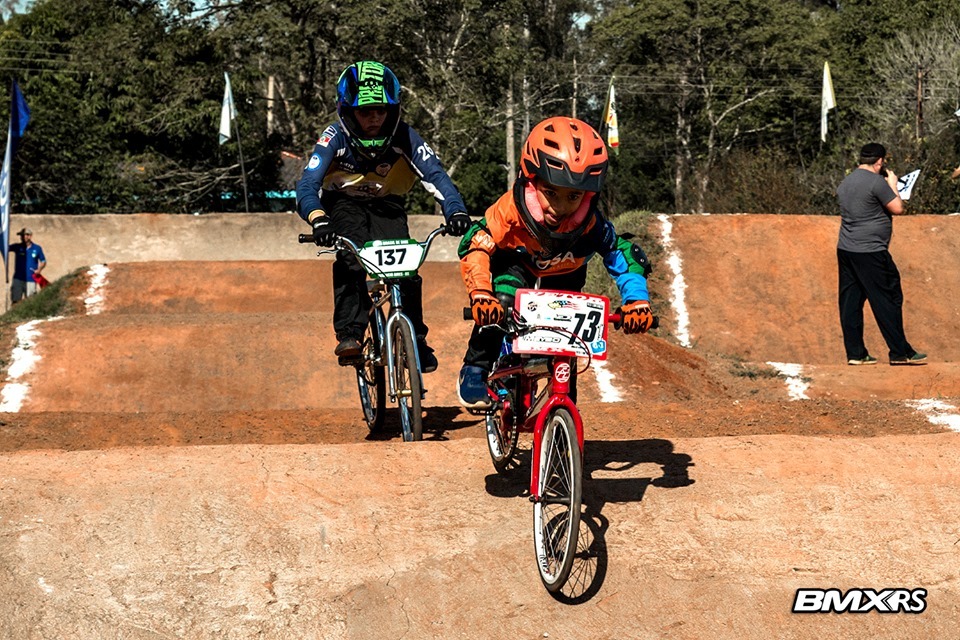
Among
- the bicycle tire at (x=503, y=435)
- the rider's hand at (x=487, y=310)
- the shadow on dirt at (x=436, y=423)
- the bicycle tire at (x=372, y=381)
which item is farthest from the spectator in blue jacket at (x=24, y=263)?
the rider's hand at (x=487, y=310)

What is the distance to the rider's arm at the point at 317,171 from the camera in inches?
301

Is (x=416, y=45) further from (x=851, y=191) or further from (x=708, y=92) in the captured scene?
(x=851, y=191)

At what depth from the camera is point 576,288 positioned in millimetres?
6355

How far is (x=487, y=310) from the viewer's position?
5266mm

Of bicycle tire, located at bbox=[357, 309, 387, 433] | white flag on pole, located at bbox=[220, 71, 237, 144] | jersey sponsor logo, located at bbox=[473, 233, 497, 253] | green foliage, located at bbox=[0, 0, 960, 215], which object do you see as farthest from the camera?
green foliage, located at bbox=[0, 0, 960, 215]

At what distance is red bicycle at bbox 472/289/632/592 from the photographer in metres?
Result: 4.85

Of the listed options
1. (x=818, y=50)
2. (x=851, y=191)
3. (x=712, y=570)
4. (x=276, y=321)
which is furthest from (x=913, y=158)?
(x=818, y=50)

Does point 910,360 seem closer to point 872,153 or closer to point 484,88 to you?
point 872,153

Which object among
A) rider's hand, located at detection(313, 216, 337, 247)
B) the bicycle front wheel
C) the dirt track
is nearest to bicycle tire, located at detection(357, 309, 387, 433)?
the dirt track

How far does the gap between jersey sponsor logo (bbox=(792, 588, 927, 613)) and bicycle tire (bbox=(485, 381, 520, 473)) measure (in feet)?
5.45

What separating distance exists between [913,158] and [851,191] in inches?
583

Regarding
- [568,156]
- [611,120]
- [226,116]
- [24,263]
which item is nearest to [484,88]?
[611,120]

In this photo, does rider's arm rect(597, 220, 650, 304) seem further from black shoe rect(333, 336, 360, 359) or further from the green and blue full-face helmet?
black shoe rect(333, 336, 360, 359)

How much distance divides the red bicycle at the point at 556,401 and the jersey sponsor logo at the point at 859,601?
1.05 meters
